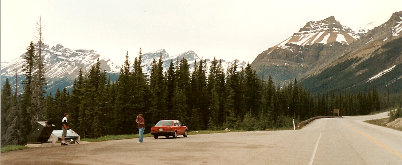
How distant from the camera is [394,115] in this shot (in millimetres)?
67562

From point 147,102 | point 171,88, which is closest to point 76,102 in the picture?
point 147,102

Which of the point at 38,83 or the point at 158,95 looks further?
the point at 158,95

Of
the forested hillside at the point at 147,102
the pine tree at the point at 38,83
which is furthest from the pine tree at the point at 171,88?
the pine tree at the point at 38,83

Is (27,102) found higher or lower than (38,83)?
lower

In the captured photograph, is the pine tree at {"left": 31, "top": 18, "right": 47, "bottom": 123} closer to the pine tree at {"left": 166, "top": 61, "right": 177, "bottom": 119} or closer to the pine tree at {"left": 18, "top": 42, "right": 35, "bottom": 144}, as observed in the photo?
the pine tree at {"left": 18, "top": 42, "right": 35, "bottom": 144}

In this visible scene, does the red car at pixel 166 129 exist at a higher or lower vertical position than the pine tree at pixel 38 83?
lower

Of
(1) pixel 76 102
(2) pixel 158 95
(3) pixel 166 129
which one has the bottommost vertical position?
(3) pixel 166 129

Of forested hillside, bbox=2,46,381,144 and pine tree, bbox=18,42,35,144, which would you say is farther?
forested hillside, bbox=2,46,381,144

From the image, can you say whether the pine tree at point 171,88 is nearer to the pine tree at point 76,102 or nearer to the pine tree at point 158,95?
the pine tree at point 158,95

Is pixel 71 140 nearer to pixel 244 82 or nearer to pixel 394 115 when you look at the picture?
pixel 394 115

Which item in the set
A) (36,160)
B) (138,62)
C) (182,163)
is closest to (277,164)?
(182,163)

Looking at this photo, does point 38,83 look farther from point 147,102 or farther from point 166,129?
point 147,102

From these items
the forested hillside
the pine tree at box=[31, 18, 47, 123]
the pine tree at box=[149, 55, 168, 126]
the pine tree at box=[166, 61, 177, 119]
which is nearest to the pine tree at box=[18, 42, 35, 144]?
the forested hillside

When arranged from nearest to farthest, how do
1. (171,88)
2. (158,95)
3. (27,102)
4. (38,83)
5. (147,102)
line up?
(38,83)
(27,102)
(147,102)
(158,95)
(171,88)
